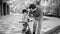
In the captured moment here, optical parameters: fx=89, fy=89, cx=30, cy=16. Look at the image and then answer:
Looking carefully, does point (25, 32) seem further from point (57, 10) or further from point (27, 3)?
point (57, 10)

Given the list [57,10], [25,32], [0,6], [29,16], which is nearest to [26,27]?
[25,32]

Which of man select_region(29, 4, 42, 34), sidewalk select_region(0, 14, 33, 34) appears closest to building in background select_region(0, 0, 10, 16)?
sidewalk select_region(0, 14, 33, 34)

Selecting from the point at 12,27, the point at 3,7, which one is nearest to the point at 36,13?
the point at 12,27

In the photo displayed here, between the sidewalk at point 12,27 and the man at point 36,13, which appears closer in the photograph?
the man at point 36,13

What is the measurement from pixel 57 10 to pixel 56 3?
1.41 meters

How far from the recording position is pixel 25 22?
2074mm

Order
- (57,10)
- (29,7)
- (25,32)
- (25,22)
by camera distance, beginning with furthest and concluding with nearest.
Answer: (57,10) → (25,32) → (25,22) → (29,7)

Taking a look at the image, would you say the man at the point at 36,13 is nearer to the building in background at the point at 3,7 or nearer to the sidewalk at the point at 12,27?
the sidewalk at the point at 12,27

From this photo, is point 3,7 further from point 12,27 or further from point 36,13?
point 36,13

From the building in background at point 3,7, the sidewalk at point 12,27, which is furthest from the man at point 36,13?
the building in background at point 3,7

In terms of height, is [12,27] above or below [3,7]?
below

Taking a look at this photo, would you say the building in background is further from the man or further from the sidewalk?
the man

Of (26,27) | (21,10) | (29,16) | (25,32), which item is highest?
(21,10)

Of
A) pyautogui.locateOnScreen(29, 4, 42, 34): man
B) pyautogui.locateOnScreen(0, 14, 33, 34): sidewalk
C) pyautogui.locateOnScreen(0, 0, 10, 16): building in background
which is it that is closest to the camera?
pyautogui.locateOnScreen(29, 4, 42, 34): man
